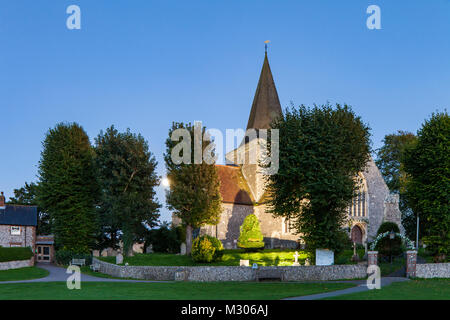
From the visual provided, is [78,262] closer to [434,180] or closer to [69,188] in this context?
[69,188]

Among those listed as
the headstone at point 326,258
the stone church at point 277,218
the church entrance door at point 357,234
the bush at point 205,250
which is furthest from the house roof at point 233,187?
the headstone at point 326,258

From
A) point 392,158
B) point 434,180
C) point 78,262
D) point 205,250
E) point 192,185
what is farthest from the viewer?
point 392,158

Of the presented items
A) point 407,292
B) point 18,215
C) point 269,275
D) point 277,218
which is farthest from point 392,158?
point 18,215

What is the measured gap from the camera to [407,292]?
19422 millimetres

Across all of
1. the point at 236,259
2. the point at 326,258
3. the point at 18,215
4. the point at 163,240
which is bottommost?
the point at 236,259

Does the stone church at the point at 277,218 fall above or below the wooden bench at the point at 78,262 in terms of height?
above

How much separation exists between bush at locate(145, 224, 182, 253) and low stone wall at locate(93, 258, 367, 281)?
16.0 meters

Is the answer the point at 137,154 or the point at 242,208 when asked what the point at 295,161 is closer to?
the point at 137,154

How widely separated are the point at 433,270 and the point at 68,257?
32.5 m

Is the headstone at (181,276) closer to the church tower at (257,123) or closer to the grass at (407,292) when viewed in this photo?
the grass at (407,292)

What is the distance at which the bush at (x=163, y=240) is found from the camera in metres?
47.0

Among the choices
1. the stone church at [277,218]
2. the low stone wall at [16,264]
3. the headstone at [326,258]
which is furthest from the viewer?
the stone church at [277,218]

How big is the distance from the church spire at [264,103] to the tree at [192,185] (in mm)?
15334
